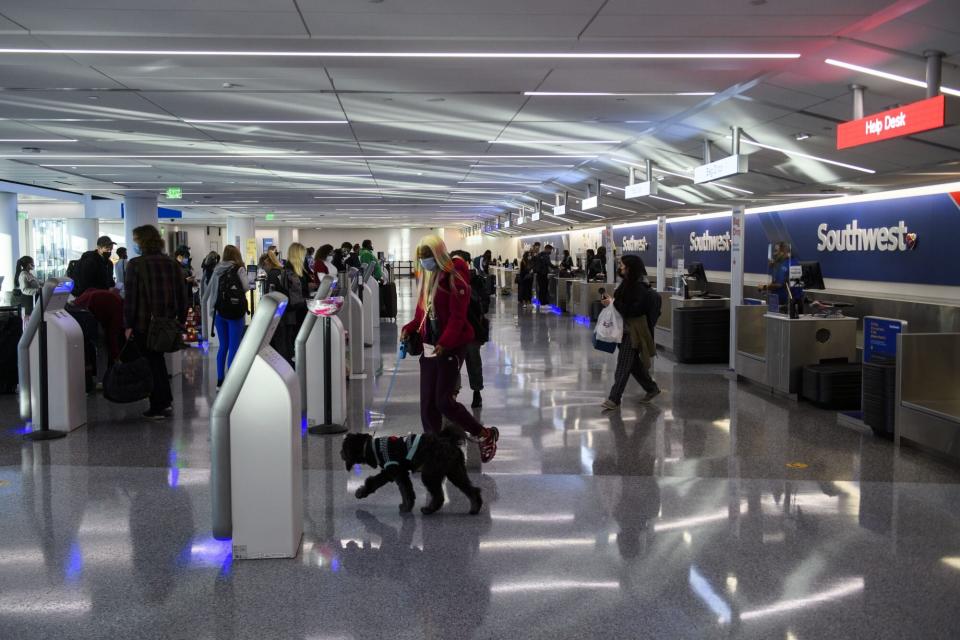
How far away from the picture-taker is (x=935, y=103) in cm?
607

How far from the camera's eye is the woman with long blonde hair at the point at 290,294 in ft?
31.0

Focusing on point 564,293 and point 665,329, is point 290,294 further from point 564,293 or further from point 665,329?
point 564,293

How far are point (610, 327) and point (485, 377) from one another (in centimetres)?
261

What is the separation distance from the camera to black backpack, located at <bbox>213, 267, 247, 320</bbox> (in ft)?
29.2

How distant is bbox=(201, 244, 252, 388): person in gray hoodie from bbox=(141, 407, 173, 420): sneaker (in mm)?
765

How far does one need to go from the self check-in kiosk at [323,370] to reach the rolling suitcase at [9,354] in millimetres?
3884

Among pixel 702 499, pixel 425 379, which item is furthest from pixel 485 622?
pixel 425 379

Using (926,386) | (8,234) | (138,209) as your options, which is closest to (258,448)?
(926,386)

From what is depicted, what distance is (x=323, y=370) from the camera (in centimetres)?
729

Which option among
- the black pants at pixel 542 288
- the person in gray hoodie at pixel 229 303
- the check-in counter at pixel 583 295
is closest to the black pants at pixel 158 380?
the person in gray hoodie at pixel 229 303

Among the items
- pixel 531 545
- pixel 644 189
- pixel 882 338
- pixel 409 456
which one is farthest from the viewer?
pixel 644 189

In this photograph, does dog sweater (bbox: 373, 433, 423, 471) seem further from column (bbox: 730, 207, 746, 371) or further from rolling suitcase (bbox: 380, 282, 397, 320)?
rolling suitcase (bbox: 380, 282, 397, 320)

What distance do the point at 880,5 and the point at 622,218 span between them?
2064 centimetres

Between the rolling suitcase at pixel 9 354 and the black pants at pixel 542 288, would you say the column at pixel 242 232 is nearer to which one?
the black pants at pixel 542 288
